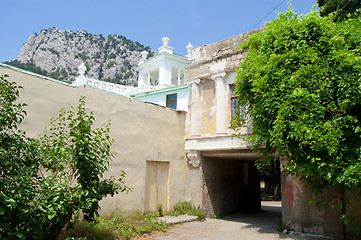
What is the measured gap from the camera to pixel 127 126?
921cm

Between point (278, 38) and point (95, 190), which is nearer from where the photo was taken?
point (95, 190)

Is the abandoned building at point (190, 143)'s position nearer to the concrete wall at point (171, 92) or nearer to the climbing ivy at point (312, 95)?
the climbing ivy at point (312, 95)

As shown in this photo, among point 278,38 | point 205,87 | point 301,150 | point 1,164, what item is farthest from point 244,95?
point 1,164

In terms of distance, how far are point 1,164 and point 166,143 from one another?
6.61 m

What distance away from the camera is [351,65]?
241 inches

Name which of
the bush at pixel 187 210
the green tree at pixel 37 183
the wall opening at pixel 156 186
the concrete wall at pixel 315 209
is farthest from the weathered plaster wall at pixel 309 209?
the green tree at pixel 37 183

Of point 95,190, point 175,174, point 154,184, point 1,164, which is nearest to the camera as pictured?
point 1,164

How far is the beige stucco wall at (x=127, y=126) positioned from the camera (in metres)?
6.99

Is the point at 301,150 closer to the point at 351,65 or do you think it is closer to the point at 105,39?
the point at 351,65

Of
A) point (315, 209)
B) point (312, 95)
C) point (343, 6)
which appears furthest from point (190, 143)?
point (343, 6)

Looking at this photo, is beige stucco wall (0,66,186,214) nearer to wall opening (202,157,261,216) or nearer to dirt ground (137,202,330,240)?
wall opening (202,157,261,216)

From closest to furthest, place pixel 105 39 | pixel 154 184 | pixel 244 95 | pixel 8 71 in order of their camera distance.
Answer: pixel 8 71 < pixel 244 95 < pixel 154 184 < pixel 105 39

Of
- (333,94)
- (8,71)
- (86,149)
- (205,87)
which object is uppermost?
(205,87)

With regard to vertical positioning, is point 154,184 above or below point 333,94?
below
